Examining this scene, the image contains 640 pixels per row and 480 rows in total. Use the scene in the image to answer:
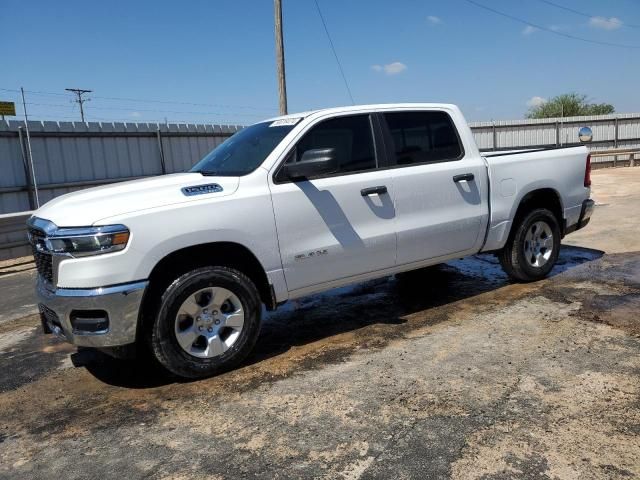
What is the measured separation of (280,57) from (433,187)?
11.3 meters

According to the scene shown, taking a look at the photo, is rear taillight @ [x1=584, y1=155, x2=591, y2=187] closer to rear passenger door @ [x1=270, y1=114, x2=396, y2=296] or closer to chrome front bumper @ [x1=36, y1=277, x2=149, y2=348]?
rear passenger door @ [x1=270, y1=114, x2=396, y2=296]

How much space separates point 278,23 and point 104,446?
46.0 feet

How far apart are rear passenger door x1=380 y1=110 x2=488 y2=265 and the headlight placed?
7.68 ft

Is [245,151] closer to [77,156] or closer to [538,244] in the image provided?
[538,244]

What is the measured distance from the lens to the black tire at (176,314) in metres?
3.75

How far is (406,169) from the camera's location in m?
4.86

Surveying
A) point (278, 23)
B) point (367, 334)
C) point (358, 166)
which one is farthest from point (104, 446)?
point (278, 23)

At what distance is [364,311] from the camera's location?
5.50m

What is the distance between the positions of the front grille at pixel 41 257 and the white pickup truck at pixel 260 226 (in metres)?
0.02

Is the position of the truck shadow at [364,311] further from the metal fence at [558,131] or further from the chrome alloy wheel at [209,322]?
the metal fence at [558,131]

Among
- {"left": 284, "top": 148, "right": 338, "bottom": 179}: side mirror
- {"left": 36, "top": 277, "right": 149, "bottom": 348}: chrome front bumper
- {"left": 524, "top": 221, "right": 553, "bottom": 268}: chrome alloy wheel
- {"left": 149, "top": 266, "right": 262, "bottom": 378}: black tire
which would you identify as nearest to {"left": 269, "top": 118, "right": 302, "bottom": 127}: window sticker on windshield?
{"left": 284, "top": 148, "right": 338, "bottom": 179}: side mirror

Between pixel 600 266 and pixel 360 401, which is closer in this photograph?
pixel 360 401

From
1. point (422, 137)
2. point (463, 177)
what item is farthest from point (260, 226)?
point (463, 177)

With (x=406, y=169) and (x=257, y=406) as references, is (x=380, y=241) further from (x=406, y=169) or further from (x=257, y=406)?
(x=257, y=406)
